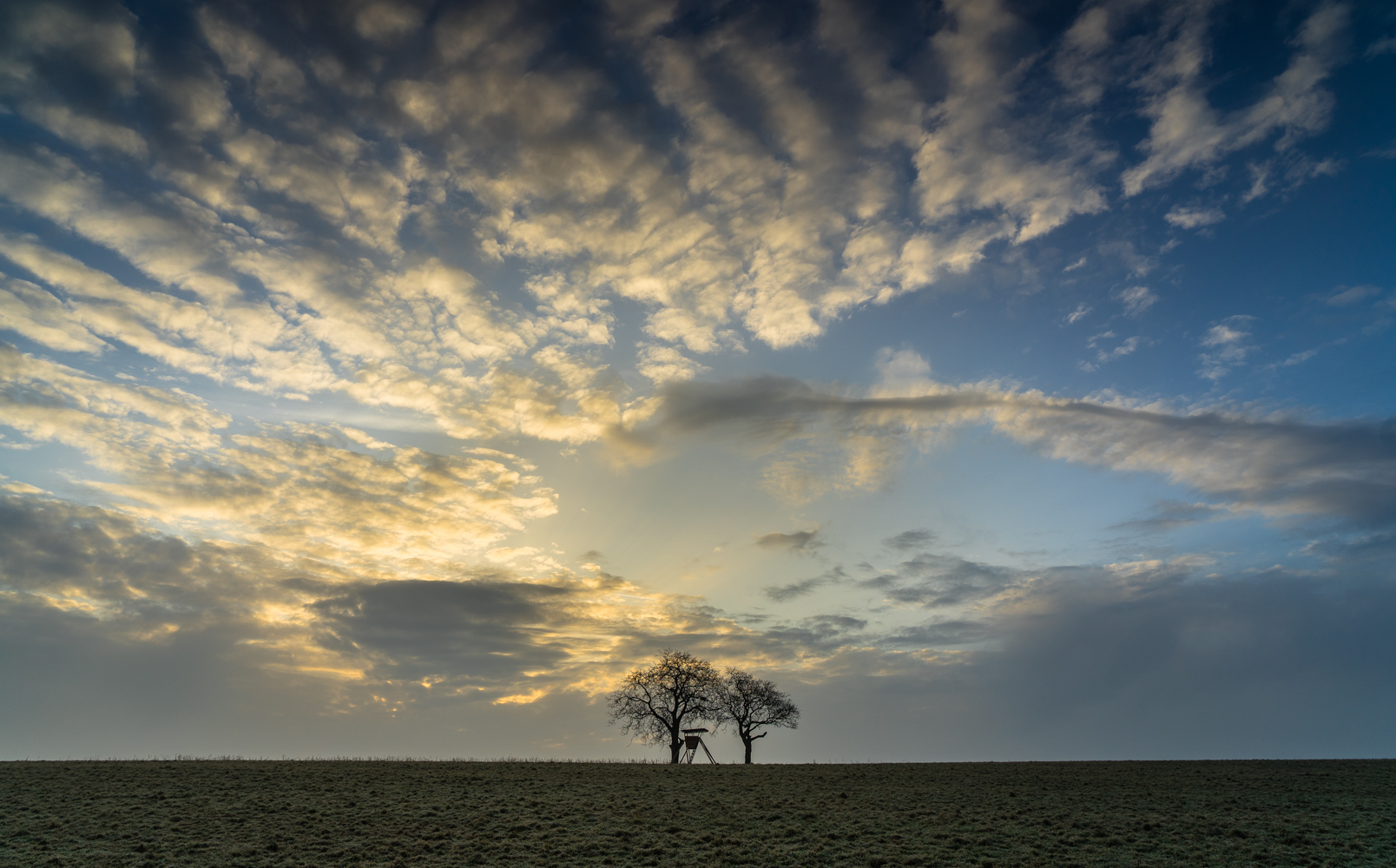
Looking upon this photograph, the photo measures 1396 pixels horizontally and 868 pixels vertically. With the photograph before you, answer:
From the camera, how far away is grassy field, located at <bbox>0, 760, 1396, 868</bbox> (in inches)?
926

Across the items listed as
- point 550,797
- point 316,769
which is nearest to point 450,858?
point 550,797

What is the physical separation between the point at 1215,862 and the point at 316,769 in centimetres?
4651

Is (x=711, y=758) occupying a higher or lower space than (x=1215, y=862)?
lower

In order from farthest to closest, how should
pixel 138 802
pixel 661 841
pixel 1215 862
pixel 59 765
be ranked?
pixel 59 765, pixel 138 802, pixel 661 841, pixel 1215 862

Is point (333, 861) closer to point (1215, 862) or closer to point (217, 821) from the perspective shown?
point (217, 821)

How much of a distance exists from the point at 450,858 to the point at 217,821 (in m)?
12.3

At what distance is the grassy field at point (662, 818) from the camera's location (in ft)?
77.2

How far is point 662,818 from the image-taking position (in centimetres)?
→ 2977

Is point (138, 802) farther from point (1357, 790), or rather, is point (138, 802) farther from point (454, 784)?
point (1357, 790)

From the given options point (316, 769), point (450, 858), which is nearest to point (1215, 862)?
point (450, 858)

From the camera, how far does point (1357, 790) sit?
3772 cm

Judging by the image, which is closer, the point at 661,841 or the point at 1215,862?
the point at 1215,862

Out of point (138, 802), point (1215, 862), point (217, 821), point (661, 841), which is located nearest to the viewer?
point (1215, 862)

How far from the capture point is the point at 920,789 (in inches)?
1495
